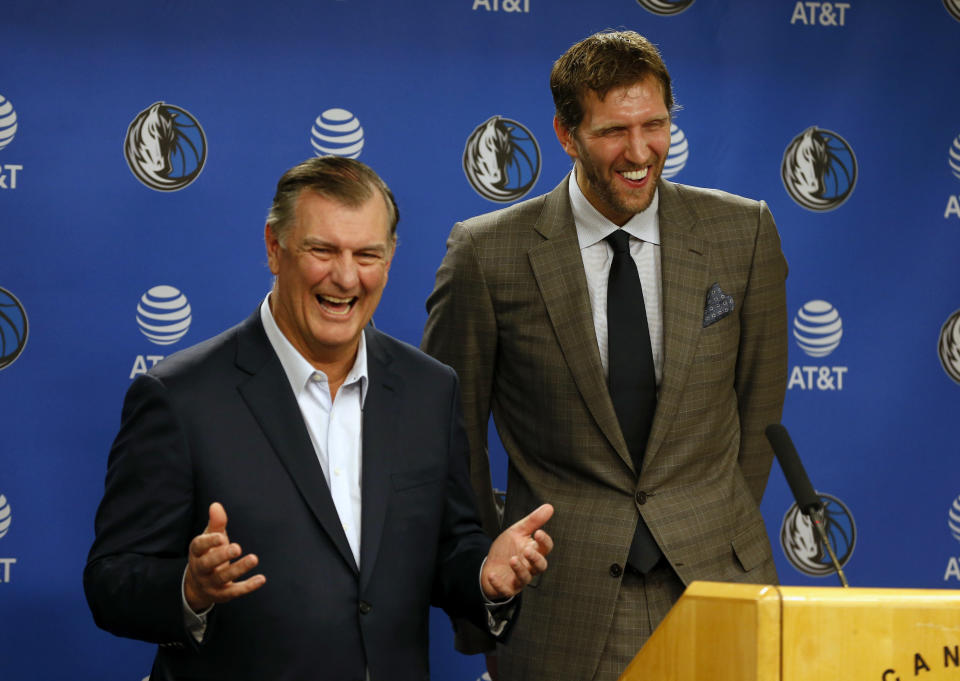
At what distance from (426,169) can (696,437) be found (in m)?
1.27

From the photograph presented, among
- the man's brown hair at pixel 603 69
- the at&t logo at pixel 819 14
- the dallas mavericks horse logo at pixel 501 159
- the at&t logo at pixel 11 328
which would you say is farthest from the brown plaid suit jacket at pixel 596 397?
the at&t logo at pixel 11 328

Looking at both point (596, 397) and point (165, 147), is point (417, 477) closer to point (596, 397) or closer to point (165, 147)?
point (596, 397)

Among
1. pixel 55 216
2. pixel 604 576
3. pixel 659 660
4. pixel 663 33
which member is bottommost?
pixel 604 576

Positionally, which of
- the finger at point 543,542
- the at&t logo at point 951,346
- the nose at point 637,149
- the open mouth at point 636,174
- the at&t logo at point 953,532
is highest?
the nose at point 637,149

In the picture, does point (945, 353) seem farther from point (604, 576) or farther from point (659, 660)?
point (659, 660)

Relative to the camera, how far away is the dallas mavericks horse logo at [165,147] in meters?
3.05

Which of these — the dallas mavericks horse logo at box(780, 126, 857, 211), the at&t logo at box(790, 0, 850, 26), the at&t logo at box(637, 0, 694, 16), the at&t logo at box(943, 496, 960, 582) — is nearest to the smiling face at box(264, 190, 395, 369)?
the at&t logo at box(637, 0, 694, 16)

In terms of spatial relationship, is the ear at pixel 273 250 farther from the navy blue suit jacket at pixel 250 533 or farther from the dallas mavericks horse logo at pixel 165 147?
the dallas mavericks horse logo at pixel 165 147

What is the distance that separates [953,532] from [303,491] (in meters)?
2.41

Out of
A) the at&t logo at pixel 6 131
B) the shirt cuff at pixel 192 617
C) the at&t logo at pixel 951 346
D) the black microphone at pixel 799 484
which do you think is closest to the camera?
the black microphone at pixel 799 484

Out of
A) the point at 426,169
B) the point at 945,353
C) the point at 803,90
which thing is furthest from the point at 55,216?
the point at 945,353

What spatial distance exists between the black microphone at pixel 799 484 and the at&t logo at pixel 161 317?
195cm

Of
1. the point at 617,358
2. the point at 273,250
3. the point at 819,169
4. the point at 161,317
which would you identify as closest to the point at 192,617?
the point at 273,250

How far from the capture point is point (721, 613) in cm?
129
